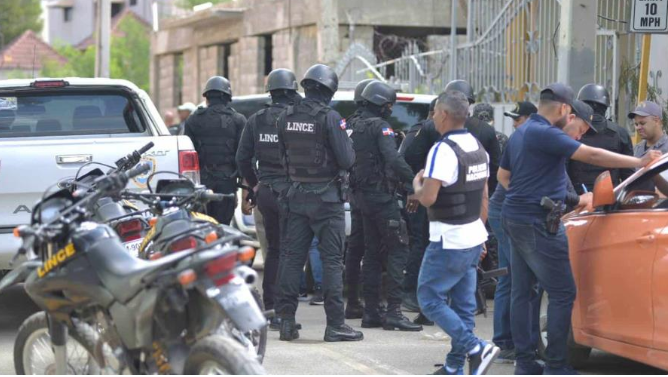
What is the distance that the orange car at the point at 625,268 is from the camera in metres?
6.69

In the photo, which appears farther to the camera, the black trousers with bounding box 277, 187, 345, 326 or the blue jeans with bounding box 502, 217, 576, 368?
the black trousers with bounding box 277, 187, 345, 326

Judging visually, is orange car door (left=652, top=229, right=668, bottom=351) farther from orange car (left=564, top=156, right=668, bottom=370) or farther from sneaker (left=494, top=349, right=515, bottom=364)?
sneaker (left=494, top=349, right=515, bottom=364)

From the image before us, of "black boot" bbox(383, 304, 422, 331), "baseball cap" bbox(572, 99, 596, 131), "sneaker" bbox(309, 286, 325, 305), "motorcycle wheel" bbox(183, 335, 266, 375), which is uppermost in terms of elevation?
"baseball cap" bbox(572, 99, 596, 131)

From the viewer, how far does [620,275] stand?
275 inches

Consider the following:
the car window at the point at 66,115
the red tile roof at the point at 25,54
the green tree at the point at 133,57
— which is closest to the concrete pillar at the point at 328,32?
the car window at the point at 66,115

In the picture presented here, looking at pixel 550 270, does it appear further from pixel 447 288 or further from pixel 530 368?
pixel 530 368

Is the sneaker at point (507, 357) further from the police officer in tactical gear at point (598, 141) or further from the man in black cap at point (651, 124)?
the man in black cap at point (651, 124)

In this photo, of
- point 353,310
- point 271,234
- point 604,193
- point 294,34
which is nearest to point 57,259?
point 604,193

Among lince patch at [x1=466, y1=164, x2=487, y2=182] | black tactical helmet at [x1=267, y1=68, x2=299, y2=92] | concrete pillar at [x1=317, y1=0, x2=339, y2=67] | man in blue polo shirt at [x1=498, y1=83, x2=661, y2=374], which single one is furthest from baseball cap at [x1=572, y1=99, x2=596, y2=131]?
concrete pillar at [x1=317, y1=0, x2=339, y2=67]

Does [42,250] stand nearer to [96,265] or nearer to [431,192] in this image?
A: [96,265]

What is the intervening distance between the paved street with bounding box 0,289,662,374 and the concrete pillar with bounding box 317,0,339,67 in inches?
558

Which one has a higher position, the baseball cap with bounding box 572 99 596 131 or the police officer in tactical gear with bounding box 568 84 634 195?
the baseball cap with bounding box 572 99 596 131

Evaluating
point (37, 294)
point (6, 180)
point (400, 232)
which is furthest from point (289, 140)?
point (37, 294)

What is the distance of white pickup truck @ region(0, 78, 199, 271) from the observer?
8633 mm
